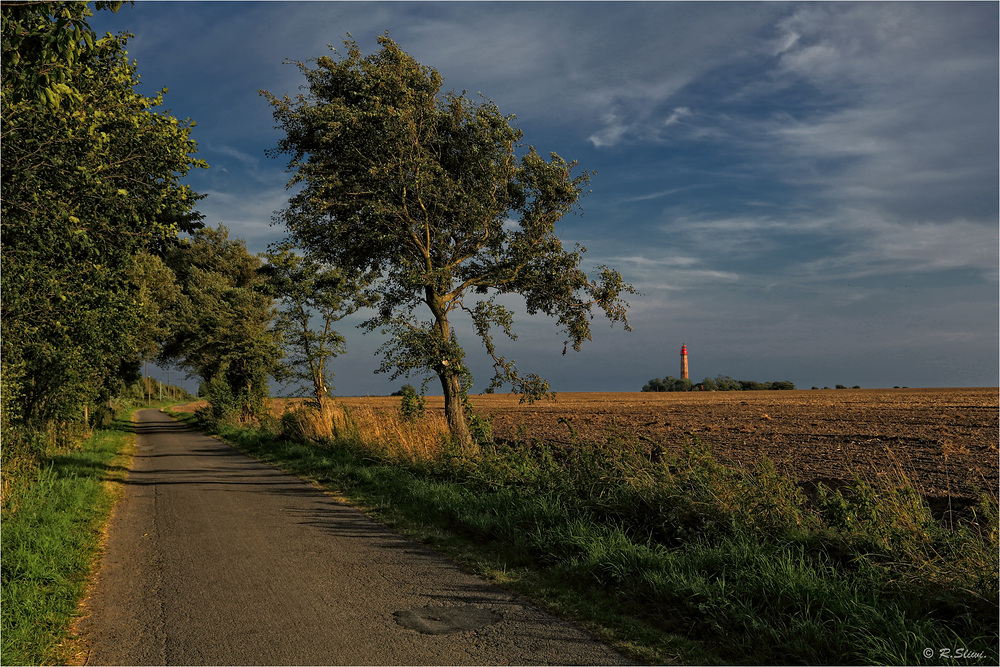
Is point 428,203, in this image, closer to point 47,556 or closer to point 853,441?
point 47,556

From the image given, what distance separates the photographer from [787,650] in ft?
14.8

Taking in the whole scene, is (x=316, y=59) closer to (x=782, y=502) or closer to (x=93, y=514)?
(x=93, y=514)

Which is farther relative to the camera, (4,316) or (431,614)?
(4,316)

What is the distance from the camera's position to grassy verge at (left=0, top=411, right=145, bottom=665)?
4930 mm

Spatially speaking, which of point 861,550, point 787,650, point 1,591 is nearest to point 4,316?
point 1,591

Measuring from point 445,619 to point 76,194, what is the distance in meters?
9.67

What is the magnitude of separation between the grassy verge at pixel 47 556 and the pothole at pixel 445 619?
8.95 ft

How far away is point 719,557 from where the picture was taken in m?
5.93

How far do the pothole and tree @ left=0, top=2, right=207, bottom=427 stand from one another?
21.2ft

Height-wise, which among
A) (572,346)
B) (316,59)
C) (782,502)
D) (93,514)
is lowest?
(93,514)

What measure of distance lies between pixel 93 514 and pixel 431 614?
26.1ft

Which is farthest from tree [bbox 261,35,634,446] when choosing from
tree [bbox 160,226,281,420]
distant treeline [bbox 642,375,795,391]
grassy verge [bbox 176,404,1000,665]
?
distant treeline [bbox 642,375,795,391]

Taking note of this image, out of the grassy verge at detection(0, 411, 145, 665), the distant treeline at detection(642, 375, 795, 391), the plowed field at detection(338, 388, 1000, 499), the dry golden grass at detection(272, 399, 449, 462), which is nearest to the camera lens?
the grassy verge at detection(0, 411, 145, 665)

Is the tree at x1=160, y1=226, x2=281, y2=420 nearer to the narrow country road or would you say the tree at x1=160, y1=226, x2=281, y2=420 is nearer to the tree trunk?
the tree trunk
